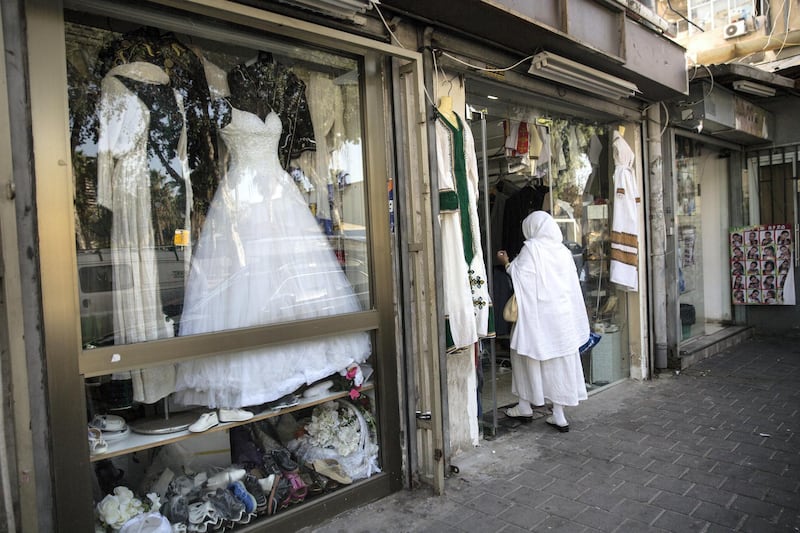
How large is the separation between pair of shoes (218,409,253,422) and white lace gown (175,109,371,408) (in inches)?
1.5

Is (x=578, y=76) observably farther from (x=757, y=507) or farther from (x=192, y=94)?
(x=757, y=507)

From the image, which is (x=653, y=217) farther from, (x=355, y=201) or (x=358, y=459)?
(x=358, y=459)

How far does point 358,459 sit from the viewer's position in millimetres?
3562

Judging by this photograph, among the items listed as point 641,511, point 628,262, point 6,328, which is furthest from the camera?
point 628,262

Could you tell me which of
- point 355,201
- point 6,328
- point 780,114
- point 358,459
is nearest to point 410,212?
point 355,201

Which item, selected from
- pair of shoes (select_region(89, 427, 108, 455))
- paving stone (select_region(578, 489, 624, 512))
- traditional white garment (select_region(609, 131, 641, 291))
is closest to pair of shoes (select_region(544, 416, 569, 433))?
paving stone (select_region(578, 489, 624, 512))

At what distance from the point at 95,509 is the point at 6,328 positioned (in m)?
1.00

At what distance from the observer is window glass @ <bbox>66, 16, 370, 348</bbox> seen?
2.73 m

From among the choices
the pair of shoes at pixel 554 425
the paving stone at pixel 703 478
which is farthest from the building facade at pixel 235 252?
the paving stone at pixel 703 478

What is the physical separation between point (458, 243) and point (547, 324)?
1.36 m

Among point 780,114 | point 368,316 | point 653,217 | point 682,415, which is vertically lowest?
point 682,415

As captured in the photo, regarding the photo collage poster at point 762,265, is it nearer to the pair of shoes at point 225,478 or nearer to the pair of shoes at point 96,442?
the pair of shoes at point 225,478

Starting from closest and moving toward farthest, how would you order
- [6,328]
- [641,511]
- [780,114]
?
[6,328]
[641,511]
[780,114]

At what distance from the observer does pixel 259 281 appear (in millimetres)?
3207
